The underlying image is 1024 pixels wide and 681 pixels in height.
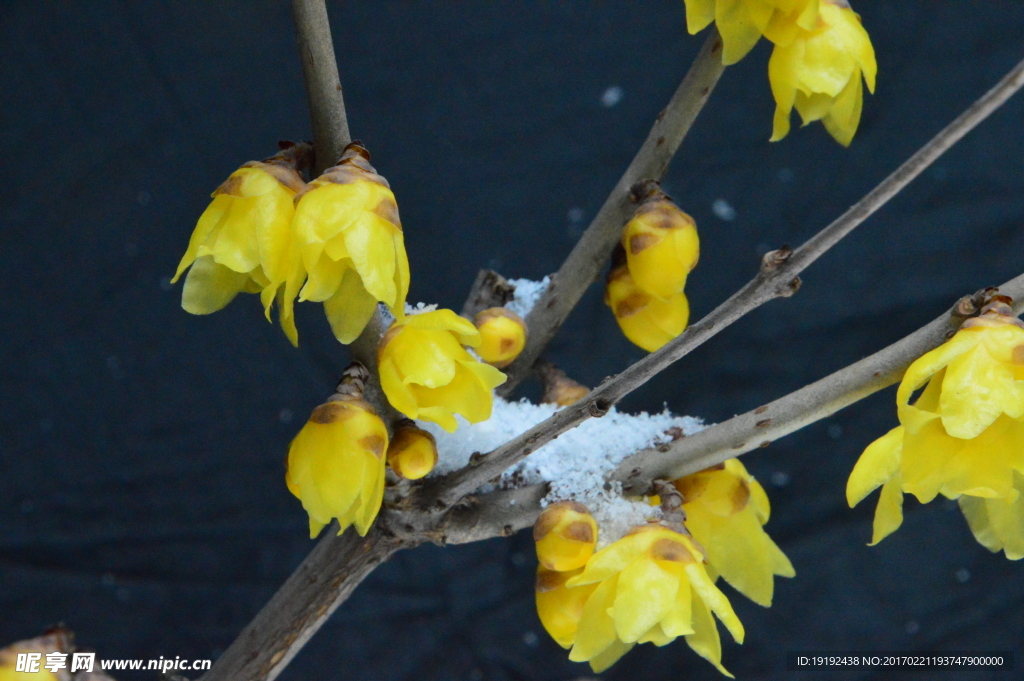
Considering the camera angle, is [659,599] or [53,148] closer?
[659,599]

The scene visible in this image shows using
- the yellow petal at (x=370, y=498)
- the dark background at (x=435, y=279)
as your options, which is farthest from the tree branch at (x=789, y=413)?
the dark background at (x=435, y=279)

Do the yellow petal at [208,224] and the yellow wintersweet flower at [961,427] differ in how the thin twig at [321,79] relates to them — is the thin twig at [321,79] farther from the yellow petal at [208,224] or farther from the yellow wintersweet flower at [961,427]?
the yellow wintersweet flower at [961,427]

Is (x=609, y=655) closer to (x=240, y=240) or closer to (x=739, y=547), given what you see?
(x=739, y=547)

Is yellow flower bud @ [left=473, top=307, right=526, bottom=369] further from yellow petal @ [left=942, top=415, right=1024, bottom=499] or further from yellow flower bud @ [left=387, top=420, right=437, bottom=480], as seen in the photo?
yellow petal @ [left=942, top=415, right=1024, bottom=499]

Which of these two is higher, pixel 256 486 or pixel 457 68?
pixel 457 68

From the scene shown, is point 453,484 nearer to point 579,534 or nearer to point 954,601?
point 579,534

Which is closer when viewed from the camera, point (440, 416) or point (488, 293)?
point (440, 416)

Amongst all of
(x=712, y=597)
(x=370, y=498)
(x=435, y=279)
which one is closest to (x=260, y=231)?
(x=370, y=498)

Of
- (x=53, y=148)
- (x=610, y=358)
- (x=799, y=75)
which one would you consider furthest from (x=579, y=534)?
(x=53, y=148)
